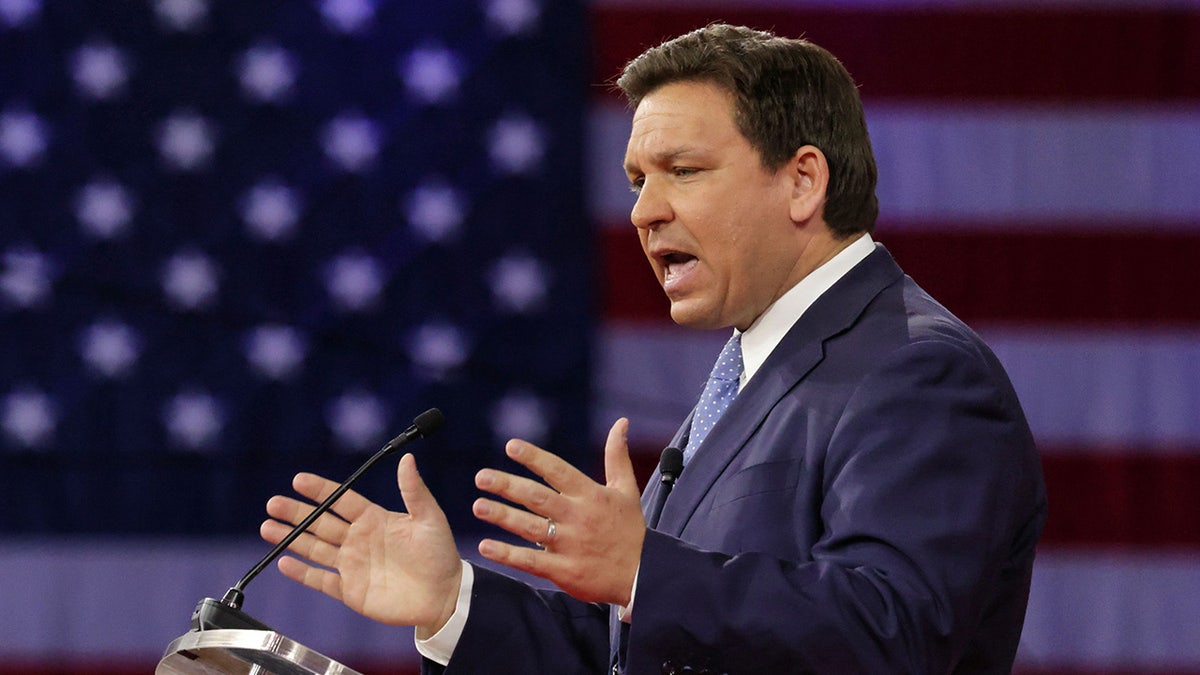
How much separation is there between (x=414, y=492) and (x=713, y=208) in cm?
54

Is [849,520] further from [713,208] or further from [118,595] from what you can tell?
[118,595]

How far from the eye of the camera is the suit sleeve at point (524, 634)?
171cm

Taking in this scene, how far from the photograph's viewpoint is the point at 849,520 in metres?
1.35

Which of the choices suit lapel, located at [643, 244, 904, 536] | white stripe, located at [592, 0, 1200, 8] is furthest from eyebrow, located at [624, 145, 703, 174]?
white stripe, located at [592, 0, 1200, 8]

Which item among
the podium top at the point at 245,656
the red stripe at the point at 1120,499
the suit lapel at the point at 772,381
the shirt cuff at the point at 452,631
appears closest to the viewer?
the podium top at the point at 245,656

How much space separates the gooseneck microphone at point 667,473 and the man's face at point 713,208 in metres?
0.21

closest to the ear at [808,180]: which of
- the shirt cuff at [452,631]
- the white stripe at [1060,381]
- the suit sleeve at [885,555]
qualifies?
the suit sleeve at [885,555]

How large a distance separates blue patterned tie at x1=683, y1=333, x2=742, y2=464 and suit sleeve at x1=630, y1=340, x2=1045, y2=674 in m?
0.31

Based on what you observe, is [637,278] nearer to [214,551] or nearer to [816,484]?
[214,551]

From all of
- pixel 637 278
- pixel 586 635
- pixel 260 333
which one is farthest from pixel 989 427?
pixel 260 333

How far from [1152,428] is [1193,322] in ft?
0.96

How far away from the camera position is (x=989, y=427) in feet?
4.66

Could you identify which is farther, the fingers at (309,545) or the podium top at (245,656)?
the fingers at (309,545)

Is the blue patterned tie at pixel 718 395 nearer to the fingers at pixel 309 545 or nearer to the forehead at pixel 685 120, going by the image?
the forehead at pixel 685 120
